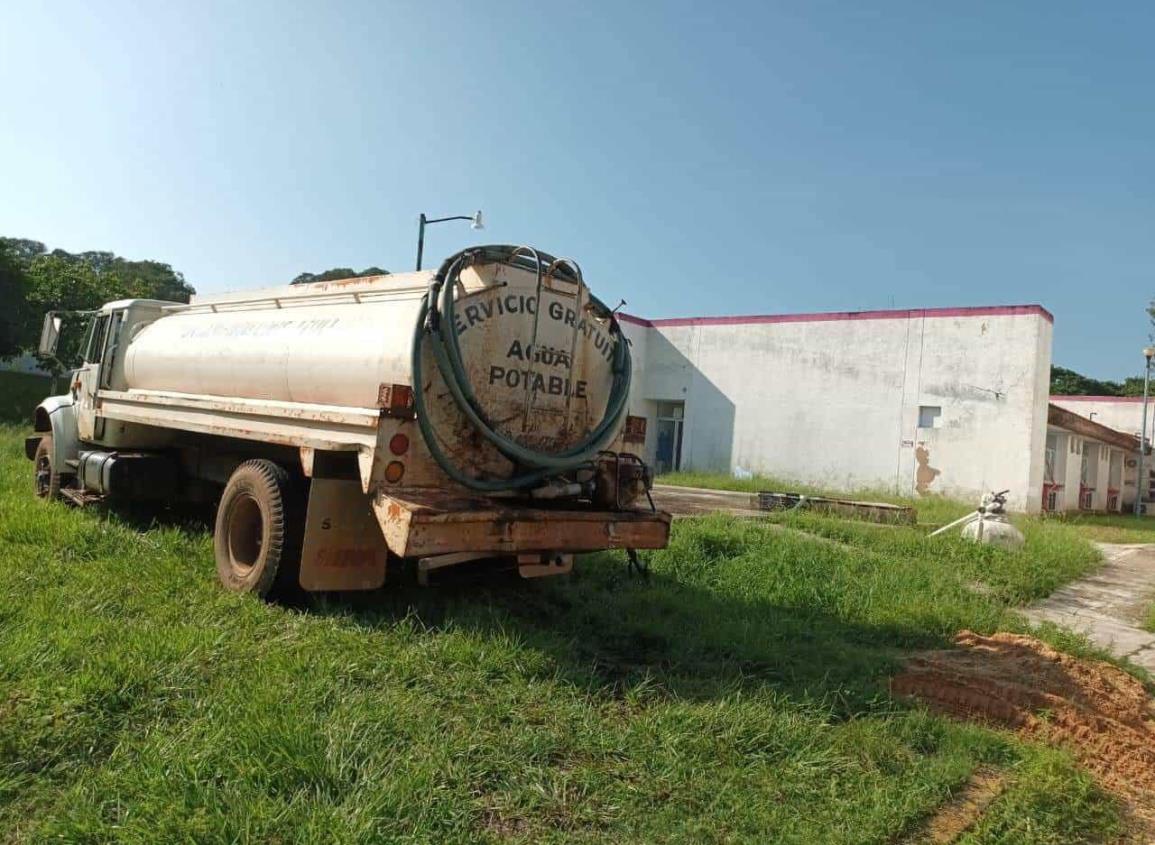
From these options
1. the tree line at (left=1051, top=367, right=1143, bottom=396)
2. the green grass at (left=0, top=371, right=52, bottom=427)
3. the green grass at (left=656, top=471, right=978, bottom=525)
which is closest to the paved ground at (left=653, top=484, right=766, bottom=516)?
the green grass at (left=656, top=471, right=978, bottom=525)

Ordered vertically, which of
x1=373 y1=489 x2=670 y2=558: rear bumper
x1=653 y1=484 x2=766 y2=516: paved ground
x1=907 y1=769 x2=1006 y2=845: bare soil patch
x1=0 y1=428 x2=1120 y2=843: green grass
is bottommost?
x1=907 y1=769 x2=1006 y2=845: bare soil patch

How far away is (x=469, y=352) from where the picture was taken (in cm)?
544

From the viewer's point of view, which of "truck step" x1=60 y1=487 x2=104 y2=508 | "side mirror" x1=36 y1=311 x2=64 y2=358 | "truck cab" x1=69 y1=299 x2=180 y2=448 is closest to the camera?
"truck step" x1=60 y1=487 x2=104 y2=508

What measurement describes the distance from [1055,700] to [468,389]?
12.8 feet

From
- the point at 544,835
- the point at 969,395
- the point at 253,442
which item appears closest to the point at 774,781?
the point at 544,835

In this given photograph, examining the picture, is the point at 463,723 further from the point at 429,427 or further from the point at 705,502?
the point at 705,502

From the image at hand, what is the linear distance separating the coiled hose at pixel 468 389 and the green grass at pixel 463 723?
3.10 ft

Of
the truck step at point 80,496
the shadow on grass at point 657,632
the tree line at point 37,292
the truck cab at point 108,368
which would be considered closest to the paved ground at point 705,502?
the shadow on grass at point 657,632

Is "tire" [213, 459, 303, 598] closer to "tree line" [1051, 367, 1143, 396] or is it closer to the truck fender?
the truck fender

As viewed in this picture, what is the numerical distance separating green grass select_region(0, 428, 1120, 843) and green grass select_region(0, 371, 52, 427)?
991 inches

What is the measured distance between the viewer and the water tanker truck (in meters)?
5.13

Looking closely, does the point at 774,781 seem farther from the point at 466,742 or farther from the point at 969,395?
the point at 969,395

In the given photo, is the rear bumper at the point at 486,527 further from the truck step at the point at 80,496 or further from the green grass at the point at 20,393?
Answer: the green grass at the point at 20,393

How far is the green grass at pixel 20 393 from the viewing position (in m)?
28.2
